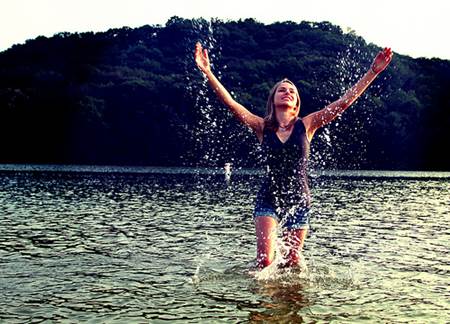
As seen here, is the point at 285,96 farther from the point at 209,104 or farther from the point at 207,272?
the point at 209,104

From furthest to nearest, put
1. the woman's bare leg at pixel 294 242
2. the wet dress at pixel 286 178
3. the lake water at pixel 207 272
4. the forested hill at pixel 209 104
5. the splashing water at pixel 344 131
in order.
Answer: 1. the forested hill at pixel 209 104
2. the splashing water at pixel 344 131
3. the woman's bare leg at pixel 294 242
4. the wet dress at pixel 286 178
5. the lake water at pixel 207 272

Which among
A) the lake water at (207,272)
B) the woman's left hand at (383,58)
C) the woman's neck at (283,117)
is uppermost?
the woman's left hand at (383,58)

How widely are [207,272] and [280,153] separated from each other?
3.45 meters

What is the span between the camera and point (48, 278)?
10.5 meters

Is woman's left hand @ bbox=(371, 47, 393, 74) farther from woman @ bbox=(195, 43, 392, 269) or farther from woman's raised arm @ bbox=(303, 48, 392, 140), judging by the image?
woman @ bbox=(195, 43, 392, 269)

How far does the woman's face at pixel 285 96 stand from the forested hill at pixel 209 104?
73918mm

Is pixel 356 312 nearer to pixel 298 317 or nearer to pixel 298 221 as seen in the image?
pixel 298 317

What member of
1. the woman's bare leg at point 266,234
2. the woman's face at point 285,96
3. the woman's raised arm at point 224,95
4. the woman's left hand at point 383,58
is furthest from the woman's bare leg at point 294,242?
the woman's left hand at point 383,58

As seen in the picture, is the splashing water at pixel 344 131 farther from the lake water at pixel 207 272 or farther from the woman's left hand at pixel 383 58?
the woman's left hand at pixel 383 58

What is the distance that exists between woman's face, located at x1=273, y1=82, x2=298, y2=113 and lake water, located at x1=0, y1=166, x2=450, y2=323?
10.1 feet

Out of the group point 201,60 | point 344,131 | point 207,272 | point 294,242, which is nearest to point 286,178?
point 294,242

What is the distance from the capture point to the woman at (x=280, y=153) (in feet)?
30.4

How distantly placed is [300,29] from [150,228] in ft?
390

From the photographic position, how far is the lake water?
329 inches
